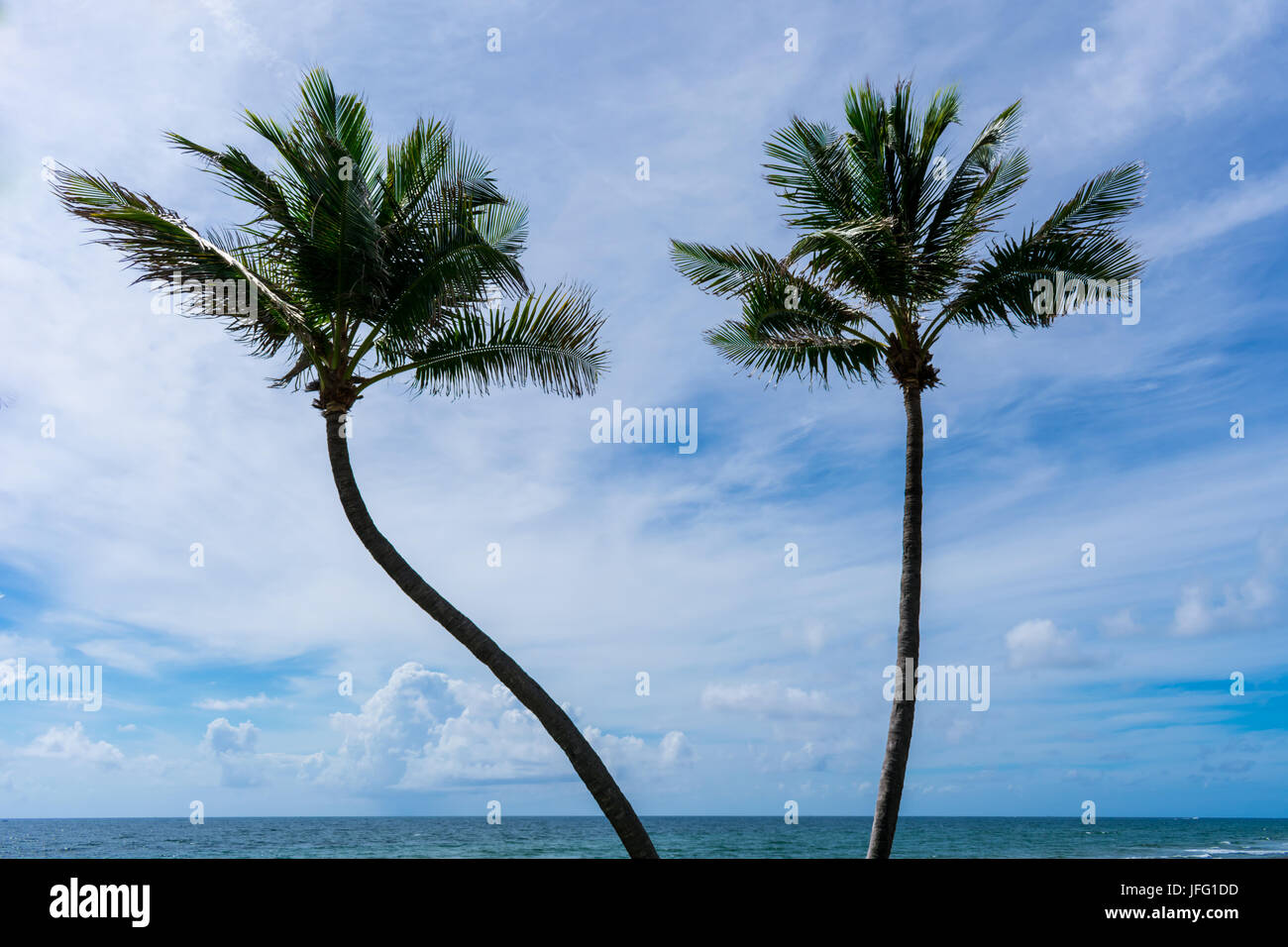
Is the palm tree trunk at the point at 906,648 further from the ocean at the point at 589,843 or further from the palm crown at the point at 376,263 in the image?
the ocean at the point at 589,843

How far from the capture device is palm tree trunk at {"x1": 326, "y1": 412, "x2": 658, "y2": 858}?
9227mm

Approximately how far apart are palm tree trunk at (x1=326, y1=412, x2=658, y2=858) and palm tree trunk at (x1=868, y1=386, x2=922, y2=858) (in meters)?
2.51

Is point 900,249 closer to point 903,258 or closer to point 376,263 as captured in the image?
point 903,258

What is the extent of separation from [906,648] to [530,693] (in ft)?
13.8

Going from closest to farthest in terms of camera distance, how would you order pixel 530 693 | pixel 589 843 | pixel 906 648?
pixel 530 693
pixel 906 648
pixel 589 843

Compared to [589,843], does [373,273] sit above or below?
above

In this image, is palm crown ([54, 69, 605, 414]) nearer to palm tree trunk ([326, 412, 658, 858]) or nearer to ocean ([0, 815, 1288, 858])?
palm tree trunk ([326, 412, 658, 858])

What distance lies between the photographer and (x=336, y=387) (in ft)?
32.3

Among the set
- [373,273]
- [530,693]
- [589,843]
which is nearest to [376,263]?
[373,273]

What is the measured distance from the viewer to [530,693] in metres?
9.26

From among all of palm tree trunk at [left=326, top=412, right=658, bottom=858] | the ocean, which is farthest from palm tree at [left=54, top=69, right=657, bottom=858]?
the ocean
